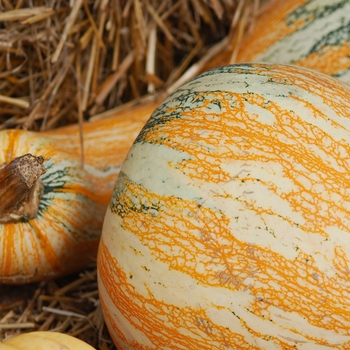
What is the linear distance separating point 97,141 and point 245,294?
96cm

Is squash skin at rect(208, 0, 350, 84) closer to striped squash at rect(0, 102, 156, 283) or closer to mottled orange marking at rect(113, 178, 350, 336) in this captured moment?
striped squash at rect(0, 102, 156, 283)

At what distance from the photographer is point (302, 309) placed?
1149 mm

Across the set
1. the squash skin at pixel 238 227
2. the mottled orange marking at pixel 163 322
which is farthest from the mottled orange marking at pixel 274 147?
the mottled orange marking at pixel 163 322

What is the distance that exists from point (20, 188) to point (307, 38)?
1.10m

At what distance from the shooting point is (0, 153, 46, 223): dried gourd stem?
1.42 m

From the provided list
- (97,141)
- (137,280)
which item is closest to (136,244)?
(137,280)

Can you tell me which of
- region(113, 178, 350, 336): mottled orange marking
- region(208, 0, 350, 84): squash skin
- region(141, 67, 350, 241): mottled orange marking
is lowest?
region(113, 178, 350, 336): mottled orange marking

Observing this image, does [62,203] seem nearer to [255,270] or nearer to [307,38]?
[255,270]

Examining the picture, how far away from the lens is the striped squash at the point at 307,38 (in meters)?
1.77

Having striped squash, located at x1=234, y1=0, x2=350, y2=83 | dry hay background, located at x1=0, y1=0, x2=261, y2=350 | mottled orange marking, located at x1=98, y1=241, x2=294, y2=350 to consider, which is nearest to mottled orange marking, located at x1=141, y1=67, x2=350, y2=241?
mottled orange marking, located at x1=98, y1=241, x2=294, y2=350

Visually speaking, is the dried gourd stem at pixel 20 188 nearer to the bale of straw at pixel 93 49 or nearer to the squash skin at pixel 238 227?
the squash skin at pixel 238 227

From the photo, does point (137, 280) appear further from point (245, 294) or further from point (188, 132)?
point (188, 132)

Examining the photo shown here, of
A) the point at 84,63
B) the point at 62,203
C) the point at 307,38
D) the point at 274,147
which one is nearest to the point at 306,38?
the point at 307,38

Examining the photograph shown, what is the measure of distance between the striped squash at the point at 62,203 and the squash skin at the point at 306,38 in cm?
57
